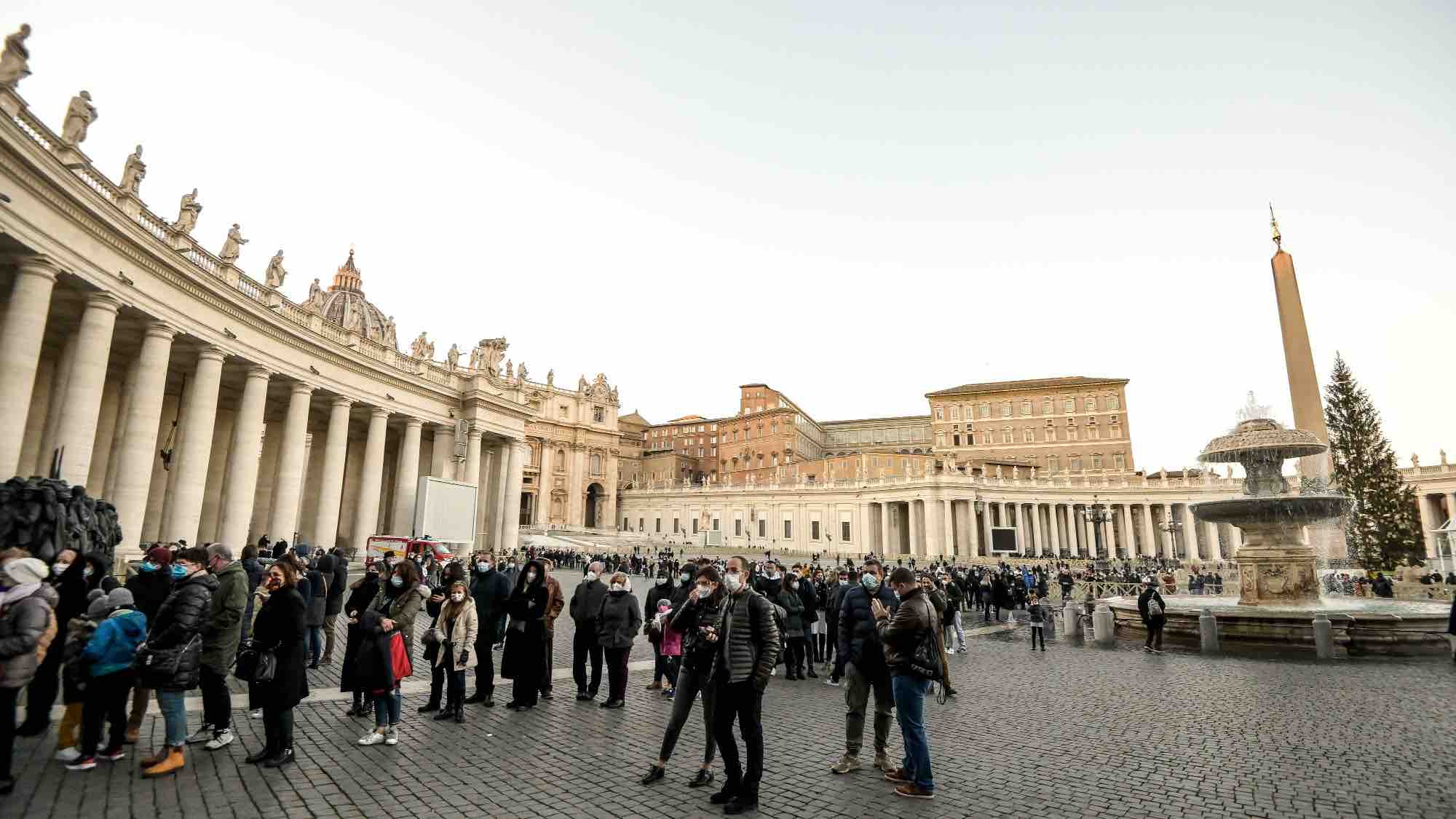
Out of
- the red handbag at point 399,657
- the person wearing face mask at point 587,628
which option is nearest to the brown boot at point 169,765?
the red handbag at point 399,657

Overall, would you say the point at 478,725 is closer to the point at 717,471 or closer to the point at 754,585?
the point at 754,585

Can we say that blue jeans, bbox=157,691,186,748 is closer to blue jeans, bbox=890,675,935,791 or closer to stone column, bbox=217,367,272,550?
blue jeans, bbox=890,675,935,791

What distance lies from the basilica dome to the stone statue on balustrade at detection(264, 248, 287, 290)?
41.0 m

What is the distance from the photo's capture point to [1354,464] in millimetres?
43250

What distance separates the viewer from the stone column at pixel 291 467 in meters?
24.0

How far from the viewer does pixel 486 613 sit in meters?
8.52

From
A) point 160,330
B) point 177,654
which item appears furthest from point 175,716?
point 160,330

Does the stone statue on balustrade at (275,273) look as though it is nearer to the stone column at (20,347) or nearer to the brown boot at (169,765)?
the stone column at (20,347)

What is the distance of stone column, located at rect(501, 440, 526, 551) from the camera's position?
119ft

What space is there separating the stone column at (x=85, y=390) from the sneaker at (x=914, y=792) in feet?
62.9

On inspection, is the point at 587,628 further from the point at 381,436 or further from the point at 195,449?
the point at 381,436

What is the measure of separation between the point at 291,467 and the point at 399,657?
72.6ft

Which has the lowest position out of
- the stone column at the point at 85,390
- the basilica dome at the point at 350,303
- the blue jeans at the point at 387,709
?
the blue jeans at the point at 387,709

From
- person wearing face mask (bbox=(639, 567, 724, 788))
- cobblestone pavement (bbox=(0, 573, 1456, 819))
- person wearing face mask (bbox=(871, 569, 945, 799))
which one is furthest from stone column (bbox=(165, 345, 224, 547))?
person wearing face mask (bbox=(871, 569, 945, 799))
